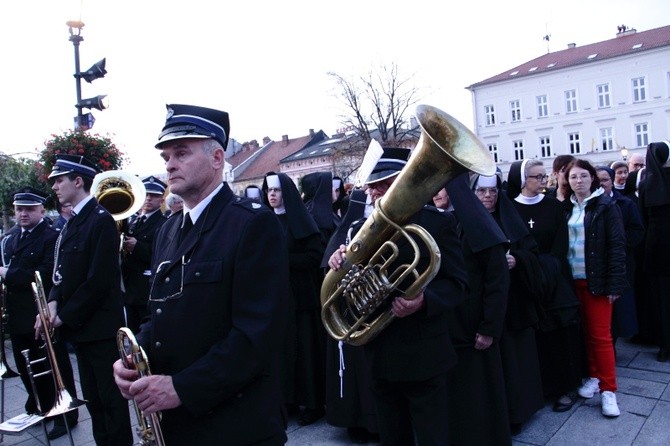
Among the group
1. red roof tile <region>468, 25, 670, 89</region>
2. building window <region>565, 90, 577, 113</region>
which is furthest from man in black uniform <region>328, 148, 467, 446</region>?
building window <region>565, 90, 577, 113</region>

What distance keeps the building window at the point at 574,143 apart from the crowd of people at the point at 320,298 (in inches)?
1785

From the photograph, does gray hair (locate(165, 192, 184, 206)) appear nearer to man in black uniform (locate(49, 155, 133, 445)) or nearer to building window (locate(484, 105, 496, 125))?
man in black uniform (locate(49, 155, 133, 445))

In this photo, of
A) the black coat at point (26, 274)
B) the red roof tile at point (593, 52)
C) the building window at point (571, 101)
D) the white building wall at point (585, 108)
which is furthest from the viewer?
the building window at point (571, 101)

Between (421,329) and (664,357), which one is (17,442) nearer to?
(421,329)

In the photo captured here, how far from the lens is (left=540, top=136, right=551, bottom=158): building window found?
1949 inches

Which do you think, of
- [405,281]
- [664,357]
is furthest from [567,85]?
[405,281]

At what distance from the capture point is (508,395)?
422 centimetres

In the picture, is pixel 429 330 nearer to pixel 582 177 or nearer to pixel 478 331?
pixel 478 331

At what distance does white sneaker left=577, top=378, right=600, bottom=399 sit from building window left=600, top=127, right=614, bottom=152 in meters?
47.2

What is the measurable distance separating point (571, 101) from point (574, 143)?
379 cm

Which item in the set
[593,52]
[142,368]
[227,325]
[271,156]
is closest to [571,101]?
[593,52]

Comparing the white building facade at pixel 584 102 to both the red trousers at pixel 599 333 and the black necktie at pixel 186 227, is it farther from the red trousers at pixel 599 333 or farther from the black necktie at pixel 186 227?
the black necktie at pixel 186 227

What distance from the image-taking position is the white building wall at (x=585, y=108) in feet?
143

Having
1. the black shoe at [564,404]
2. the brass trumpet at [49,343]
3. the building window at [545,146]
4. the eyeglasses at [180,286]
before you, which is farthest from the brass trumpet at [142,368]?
the building window at [545,146]
